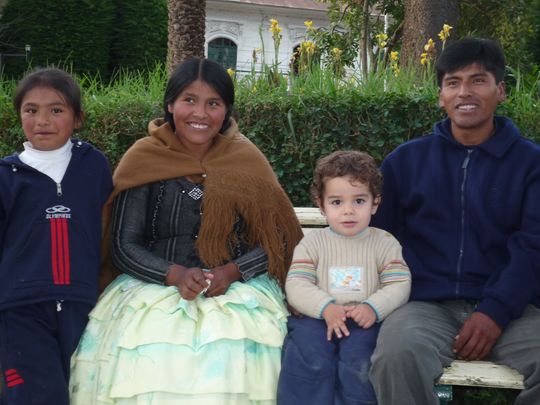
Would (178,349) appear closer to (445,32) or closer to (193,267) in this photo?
(193,267)

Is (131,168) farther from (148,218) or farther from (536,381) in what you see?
(536,381)

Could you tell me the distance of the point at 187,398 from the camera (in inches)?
105

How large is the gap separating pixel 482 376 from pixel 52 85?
2.15 m

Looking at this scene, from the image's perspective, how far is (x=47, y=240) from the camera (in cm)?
298

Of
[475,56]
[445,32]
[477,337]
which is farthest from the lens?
[445,32]

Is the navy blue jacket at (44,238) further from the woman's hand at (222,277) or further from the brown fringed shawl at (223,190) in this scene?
the woman's hand at (222,277)

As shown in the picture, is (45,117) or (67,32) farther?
(67,32)

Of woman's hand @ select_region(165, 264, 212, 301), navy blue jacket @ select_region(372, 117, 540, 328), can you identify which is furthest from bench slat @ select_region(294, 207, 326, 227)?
woman's hand @ select_region(165, 264, 212, 301)

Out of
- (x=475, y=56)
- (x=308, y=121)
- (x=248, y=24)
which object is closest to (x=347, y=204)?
(x=475, y=56)

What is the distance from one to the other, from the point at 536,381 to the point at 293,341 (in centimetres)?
92

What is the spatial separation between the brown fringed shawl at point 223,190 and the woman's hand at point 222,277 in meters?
0.10

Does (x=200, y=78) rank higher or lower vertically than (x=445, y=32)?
lower

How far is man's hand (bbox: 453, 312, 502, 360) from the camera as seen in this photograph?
290 centimetres

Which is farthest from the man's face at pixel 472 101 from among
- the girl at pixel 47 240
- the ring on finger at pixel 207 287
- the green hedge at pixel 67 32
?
the green hedge at pixel 67 32
